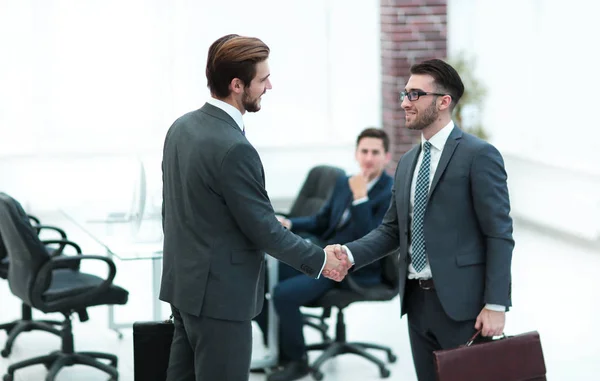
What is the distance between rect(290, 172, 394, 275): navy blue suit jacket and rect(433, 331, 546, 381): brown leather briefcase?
72.7 inches

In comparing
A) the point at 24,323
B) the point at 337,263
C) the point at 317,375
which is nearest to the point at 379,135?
the point at 317,375

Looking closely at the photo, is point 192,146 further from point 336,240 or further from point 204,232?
point 336,240

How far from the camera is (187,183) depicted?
2832 millimetres

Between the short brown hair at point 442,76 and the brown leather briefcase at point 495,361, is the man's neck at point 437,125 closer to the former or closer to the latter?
the short brown hair at point 442,76

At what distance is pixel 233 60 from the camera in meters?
2.84

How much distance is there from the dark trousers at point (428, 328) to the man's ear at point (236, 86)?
814 mm

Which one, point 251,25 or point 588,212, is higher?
point 251,25

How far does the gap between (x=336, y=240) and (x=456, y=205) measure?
6.39 feet

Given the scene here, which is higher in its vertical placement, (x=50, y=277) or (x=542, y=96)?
(x=542, y=96)

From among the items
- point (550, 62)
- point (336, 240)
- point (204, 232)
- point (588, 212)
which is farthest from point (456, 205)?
point (550, 62)

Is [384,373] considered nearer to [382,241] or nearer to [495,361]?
[382,241]

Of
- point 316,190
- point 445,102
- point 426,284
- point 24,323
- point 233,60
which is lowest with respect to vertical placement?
point 24,323

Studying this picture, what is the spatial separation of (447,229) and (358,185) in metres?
1.85

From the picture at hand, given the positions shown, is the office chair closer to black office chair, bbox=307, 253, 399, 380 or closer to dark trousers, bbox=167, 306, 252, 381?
black office chair, bbox=307, 253, 399, 380
